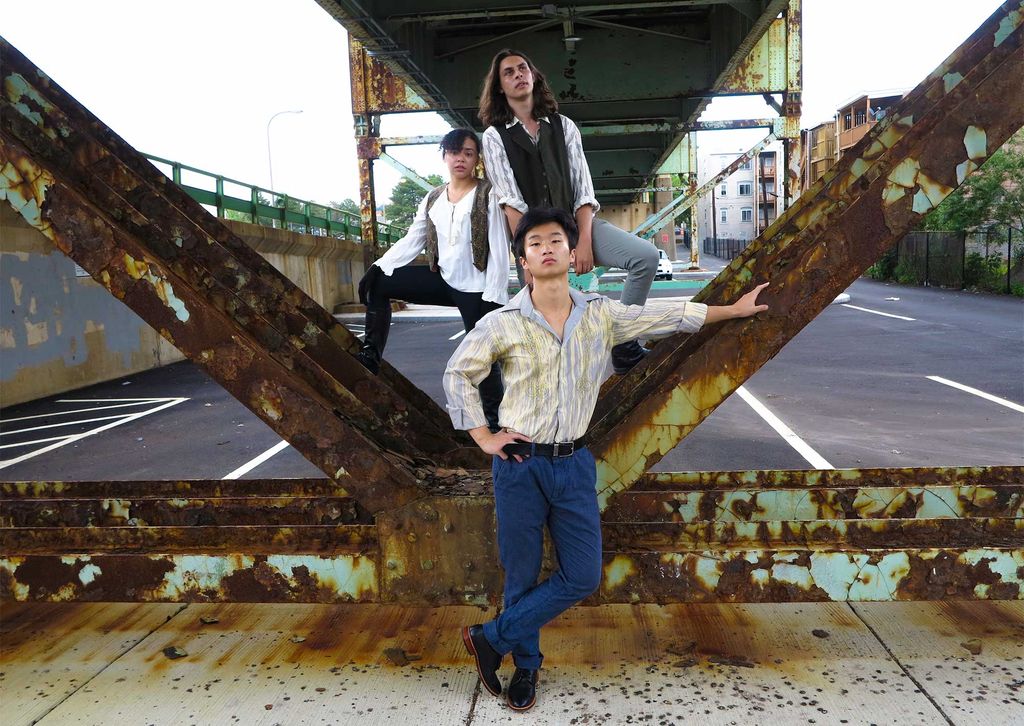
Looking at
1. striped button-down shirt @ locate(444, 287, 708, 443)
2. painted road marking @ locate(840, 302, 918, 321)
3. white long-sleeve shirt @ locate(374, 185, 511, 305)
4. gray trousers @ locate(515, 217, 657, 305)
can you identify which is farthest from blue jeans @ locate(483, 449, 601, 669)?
painted road marking @ locate(840, 302, 918, 321)

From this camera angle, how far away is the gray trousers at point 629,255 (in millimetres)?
3803

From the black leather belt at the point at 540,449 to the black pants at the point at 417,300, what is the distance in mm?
1620

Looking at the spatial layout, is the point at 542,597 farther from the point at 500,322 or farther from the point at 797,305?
the point at 797,305

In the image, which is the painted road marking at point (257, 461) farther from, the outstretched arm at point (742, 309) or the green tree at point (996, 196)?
the green tree at point (996, 196)

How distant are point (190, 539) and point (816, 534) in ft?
7.80

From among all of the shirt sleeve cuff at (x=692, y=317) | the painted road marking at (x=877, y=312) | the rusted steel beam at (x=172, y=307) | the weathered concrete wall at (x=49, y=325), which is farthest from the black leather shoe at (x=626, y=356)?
the painted road marking at (x=877, y=312)

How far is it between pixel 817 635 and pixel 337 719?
1.87 metres

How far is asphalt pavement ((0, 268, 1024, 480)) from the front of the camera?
6832mm

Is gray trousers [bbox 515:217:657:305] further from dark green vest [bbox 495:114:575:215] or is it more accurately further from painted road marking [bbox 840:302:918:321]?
painted road marking [bbox 840:302:918:321]

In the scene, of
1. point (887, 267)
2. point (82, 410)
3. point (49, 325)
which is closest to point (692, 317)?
point (82, 410)

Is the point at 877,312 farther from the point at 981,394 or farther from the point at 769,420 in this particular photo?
the point at 769,420

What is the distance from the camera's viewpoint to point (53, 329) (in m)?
11.1

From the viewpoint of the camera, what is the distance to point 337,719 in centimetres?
284

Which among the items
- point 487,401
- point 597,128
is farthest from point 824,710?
Answer: point 597,128
